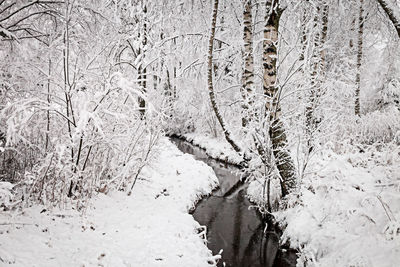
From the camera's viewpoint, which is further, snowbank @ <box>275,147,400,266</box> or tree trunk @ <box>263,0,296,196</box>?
tree trunk @ <box>263,0,296,196</box>

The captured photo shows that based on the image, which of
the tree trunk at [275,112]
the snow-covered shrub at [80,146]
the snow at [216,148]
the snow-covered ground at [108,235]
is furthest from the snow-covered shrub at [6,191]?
the snow at [216,148]

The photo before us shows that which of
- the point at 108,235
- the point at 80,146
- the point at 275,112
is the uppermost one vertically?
the point at 275,112

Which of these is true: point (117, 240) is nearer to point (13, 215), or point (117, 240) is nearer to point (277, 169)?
point (13, 215)

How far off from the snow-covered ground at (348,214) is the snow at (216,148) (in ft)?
13.2

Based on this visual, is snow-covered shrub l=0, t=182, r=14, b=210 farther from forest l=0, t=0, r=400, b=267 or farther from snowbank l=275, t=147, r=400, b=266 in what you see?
snowbank l=275, t=147, r=400, b=266

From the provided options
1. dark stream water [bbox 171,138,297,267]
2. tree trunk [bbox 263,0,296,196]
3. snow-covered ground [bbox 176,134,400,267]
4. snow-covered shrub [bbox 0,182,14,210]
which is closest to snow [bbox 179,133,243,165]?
dark stream water [bbox 171,138,297,267]

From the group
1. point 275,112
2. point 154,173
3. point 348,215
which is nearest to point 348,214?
point 348,215

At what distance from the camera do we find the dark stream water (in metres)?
4.31

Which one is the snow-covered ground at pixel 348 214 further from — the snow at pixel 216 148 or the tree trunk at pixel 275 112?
the snow at pixel 216 148

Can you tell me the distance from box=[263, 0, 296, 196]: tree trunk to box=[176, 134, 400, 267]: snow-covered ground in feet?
1.21

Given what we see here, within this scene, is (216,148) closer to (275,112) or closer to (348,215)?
(275,112)

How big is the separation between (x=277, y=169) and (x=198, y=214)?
2.21m

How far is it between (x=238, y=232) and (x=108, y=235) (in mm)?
2741

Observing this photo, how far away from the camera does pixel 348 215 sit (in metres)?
3.90
